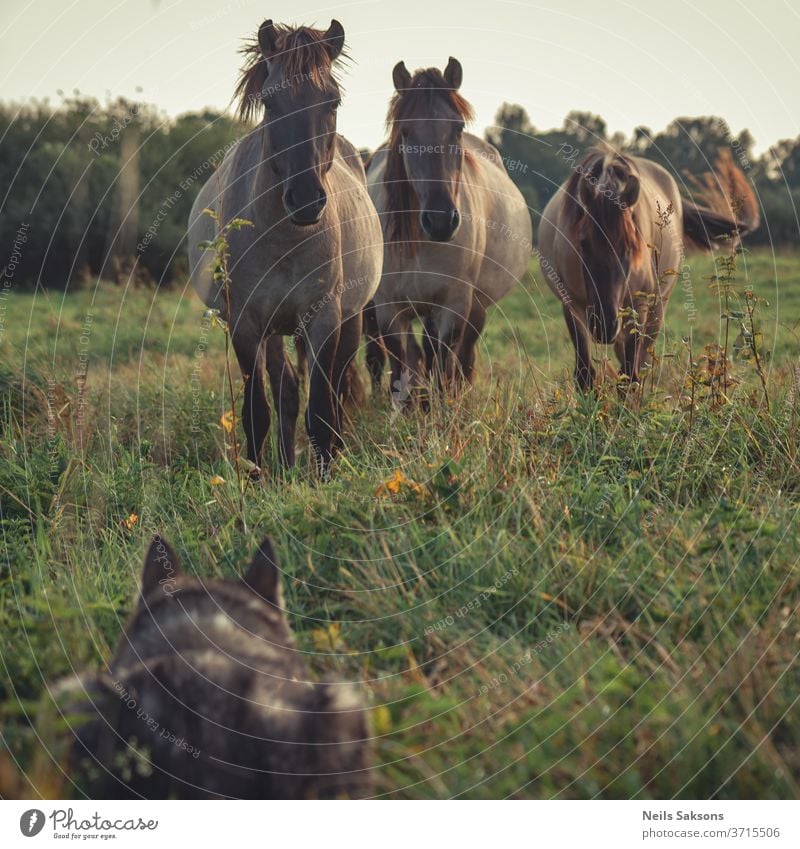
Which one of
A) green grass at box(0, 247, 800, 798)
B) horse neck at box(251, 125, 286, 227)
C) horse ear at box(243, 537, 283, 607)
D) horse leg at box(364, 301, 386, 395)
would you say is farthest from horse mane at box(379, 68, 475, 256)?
horse ear at box(243, 537, 283, 607)

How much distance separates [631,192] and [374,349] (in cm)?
287

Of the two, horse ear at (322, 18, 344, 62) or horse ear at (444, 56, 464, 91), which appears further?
horse ear at (444, 56, 464, 91)

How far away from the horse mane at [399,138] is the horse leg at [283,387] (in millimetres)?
1463

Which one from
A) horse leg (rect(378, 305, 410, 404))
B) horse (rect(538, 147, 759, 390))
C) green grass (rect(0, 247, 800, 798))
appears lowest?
green grass (rect(0, 247, 800, 798))

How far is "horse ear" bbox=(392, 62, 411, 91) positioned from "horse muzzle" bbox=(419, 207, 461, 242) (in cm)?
113

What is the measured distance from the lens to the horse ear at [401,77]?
6473mm

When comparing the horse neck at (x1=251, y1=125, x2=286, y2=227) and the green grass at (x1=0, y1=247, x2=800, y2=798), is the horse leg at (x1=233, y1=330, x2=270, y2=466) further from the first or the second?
the horse neck at (x1=251, y1=125, x2=286, y2=227)

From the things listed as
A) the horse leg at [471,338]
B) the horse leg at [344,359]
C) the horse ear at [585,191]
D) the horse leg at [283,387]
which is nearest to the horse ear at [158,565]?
the horse leg at [283,387]

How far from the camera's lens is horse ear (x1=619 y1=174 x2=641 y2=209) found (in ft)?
22.2

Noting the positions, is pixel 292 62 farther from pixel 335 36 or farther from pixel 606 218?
pixel 606 218

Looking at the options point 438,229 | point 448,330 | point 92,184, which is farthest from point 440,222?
point 92,184

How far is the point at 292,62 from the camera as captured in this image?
5.11 meters
